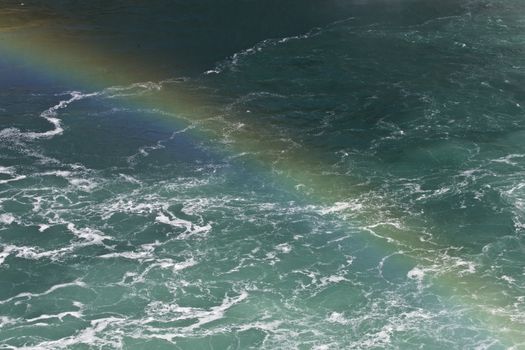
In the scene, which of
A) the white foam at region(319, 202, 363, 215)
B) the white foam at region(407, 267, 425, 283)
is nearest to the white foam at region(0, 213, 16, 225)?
the white foam at region(319, 202, 363, 215)

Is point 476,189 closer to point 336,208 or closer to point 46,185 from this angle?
point 336,208

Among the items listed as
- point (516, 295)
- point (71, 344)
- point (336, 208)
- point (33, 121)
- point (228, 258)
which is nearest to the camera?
point (71, 344)

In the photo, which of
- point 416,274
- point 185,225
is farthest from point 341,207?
point 185,225

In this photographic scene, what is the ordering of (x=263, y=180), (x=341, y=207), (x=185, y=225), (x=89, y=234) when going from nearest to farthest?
1. (x=89, y=234)
2. (x=185, y=225)
3. (x=341, y=207)
4. (x=263, y=180)

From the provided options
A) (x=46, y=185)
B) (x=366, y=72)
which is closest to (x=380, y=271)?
(x=46, y=185)

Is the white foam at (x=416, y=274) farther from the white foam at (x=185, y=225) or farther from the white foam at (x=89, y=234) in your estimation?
the white foam at (x=89, y=234)

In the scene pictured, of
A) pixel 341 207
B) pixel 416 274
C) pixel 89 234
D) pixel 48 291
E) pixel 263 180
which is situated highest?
pixel 263 180

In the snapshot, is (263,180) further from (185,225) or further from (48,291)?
(48,291)

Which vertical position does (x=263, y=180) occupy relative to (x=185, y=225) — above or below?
above

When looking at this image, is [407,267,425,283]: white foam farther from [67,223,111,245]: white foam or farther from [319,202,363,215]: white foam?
[67,223,111,245]: white foam
